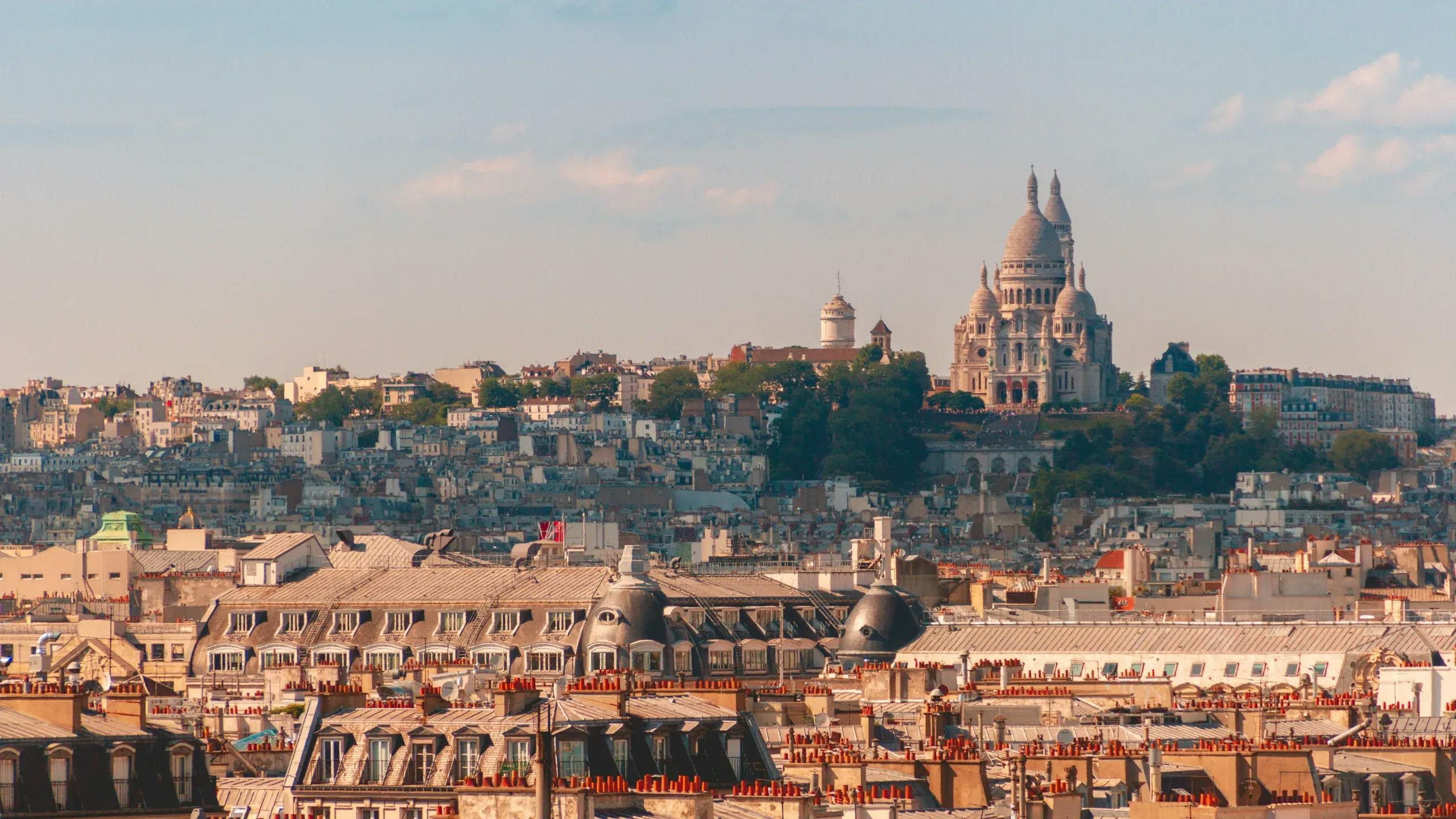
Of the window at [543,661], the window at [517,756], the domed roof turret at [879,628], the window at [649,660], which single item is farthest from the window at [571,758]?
the window at [543,661]

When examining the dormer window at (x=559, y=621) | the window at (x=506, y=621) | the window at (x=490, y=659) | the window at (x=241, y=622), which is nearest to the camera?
the window at (x=490, y=659)

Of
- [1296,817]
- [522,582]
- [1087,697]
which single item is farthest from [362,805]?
[522,582]

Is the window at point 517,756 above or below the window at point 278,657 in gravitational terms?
above

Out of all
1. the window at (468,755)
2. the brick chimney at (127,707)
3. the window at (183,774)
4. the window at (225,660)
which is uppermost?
the brick chimney at (127,707)

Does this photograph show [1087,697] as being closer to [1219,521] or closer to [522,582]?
[522,582]

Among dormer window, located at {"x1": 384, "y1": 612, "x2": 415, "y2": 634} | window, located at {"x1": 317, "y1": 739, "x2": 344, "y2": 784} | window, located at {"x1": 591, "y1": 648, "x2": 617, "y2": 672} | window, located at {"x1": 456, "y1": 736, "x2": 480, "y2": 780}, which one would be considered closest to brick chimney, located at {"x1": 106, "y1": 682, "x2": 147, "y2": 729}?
window, located at {"x1": 317, "y1": 739, "x2": 344, "y2": 784}

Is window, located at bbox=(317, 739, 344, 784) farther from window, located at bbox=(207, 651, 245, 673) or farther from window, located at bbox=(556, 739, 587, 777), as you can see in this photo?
window, located at bbox=(207, 651, 245, 673)

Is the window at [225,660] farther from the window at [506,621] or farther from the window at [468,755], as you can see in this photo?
the window at [468,755]
